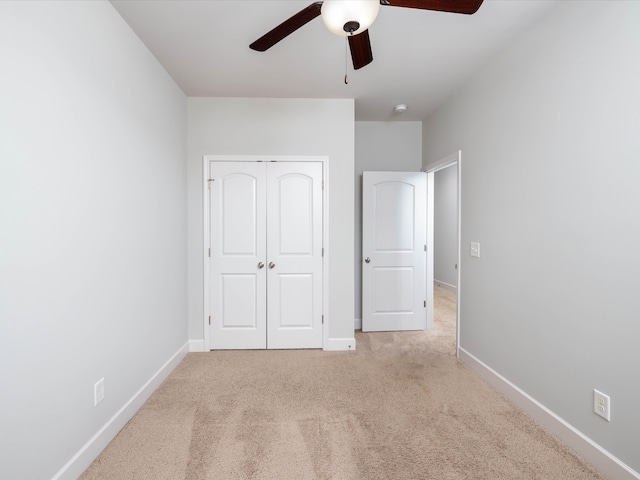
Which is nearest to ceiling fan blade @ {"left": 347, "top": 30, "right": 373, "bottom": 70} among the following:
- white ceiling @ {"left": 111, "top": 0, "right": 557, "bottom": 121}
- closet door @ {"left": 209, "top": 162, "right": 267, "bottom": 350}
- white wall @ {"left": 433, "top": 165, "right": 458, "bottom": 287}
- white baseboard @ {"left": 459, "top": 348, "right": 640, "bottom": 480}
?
white ceiling @ {"left": 111, "top": 0, "right": 557, "bottom": 121}

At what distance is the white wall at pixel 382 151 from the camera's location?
145 inches

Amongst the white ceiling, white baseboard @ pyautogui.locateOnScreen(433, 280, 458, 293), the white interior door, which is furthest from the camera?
white baseboard @ pyautogui.locateOnScreen(433, 280, 458, 293)

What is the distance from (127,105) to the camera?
192cm

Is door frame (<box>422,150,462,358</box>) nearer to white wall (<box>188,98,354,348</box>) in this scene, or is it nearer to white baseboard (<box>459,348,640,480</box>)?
white baseboard (<box>459,348,640,480</box>)

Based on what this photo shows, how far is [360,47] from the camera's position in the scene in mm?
1471

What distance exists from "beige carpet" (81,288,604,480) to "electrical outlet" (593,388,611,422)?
29 centimetres

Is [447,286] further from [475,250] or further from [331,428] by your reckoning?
[331,428]

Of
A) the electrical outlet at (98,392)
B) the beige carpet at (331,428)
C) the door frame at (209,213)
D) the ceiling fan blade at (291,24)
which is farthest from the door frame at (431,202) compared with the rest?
the electrical outlet at (98,392)

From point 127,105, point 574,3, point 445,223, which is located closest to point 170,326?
point 127,105

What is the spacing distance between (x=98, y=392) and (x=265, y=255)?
169cm

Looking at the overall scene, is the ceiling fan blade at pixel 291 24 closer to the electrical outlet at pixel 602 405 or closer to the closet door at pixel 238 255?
the closet door at pixel 238 255

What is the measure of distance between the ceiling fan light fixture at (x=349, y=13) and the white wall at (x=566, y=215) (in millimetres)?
1321

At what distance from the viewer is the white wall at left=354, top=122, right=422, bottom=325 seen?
3.69 meters

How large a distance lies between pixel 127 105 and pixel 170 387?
210 cm
